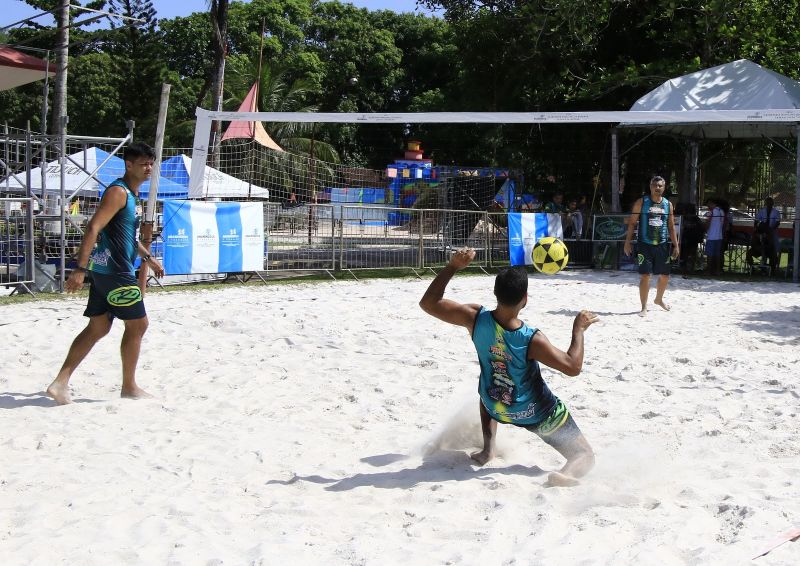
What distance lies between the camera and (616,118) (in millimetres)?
14328

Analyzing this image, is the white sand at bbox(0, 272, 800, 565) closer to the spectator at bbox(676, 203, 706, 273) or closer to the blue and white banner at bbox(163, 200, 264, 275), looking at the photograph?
the blue and white banner at bbox(163, 200, 264, 275)

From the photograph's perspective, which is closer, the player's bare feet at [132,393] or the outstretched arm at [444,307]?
the outstretched arm at [444,307]

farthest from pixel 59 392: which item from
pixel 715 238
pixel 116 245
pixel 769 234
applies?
pixel 769 234

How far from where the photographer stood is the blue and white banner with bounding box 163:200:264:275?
11.7m

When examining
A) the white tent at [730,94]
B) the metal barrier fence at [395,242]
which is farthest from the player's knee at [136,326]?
the white tent at [730,94]

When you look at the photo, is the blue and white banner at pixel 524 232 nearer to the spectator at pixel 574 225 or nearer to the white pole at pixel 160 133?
the spectator at pixel 574 225

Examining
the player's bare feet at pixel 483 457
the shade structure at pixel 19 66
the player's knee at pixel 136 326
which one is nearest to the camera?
the player's bare feet at pixel 483 457

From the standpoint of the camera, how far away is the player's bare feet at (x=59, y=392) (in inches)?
208

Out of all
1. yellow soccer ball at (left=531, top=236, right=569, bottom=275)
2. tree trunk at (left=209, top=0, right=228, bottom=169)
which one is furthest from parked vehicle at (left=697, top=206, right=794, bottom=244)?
tree trunk at (left=209, top=0, right=228, bottom=169)

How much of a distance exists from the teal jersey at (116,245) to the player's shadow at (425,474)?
208 cm

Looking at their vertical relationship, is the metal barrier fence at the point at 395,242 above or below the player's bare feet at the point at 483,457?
above

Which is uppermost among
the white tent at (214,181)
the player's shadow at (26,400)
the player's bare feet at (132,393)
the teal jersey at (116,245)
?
the white tent at (214,181)

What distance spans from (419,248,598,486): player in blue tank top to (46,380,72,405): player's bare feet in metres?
2.69

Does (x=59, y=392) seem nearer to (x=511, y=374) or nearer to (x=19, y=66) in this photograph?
(x=511, y=374)
